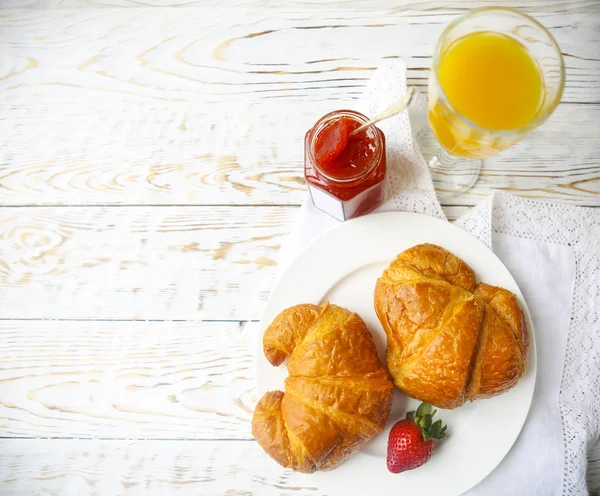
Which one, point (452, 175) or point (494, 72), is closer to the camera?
point (494, 72)

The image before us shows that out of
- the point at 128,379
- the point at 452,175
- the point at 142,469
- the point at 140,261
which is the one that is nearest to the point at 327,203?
the point at 452,175

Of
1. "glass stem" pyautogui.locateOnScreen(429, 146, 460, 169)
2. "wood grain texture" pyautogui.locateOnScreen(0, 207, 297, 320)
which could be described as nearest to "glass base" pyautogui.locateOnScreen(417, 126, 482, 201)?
"glass stem" pyautogui.locateOnScreen(429, 146, 460, 169)

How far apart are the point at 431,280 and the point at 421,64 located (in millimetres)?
813

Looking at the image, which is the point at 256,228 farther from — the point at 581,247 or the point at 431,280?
the point at 581,247

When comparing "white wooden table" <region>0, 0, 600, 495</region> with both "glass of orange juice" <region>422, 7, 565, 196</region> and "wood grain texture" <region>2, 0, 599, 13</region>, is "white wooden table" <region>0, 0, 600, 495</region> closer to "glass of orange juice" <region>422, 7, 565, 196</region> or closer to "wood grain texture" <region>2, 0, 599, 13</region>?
"wood grain texture" <region>2, 0, 599, 13</region>

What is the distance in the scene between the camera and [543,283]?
1450 mm

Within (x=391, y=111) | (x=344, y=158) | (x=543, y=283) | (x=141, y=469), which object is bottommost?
(x=141, y=469)

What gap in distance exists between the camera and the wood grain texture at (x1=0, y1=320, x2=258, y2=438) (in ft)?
5.06

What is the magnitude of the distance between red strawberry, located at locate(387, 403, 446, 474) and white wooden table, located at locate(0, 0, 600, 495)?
35 centimetres

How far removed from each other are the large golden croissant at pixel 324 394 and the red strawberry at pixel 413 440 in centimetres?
6

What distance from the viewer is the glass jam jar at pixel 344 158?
1.27m

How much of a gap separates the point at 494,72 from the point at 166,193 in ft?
3.56

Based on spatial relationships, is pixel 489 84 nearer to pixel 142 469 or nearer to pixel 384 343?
pixel 384 343

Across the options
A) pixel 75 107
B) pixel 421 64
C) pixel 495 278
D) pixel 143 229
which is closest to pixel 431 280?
pixel 495 278
